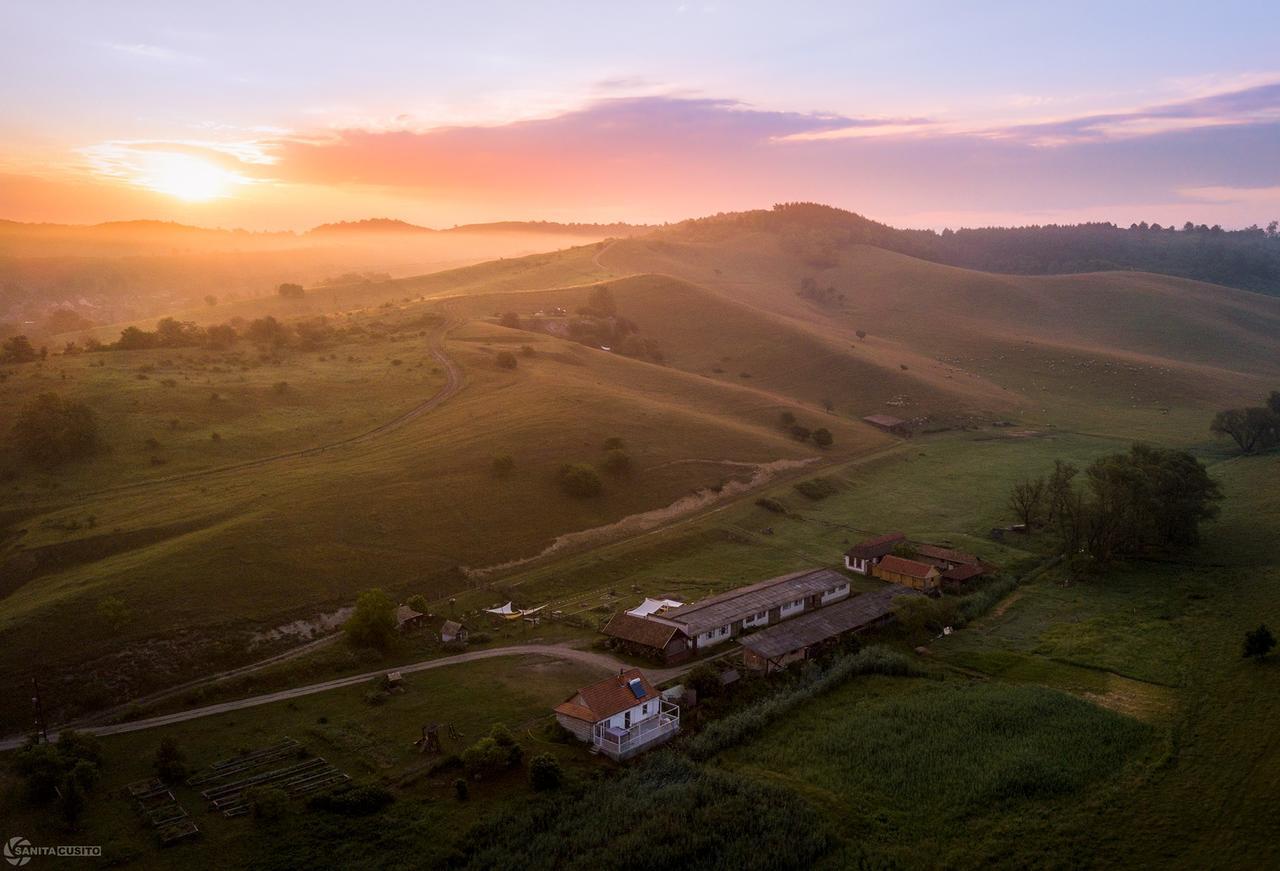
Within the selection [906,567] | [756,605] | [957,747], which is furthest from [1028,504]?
[957,747]

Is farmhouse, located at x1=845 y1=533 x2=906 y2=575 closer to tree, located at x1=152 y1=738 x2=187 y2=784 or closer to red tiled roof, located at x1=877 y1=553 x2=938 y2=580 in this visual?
red tiled roof, located at x1=877 y1=553 x2=938 y2=580

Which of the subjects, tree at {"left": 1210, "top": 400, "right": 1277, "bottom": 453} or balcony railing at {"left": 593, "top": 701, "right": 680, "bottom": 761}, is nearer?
balcony railing at {"left": 593, "top": 701, "right": 680, "bottom": 761}

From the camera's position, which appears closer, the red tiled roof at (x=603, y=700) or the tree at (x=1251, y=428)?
the red tiled roof at (x=603, y=700)

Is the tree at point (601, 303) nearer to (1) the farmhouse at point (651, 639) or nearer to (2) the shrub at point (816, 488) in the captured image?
(2) the shrub at point (816, 488)

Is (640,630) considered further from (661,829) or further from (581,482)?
(581,482)

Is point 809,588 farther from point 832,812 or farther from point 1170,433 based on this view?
point 1170,433

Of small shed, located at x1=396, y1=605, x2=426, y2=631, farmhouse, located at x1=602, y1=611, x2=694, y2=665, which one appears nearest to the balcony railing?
farmhouse, located at x1=602, y1=611, x2=694, y2=665

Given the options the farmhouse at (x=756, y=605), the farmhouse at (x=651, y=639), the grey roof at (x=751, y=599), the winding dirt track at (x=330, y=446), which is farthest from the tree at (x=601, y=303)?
the farmhouse at (x=651, y=639)
